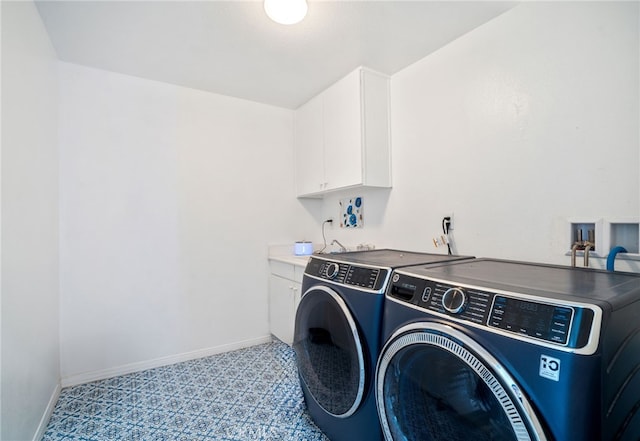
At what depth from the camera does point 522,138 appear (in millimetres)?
A: 1583

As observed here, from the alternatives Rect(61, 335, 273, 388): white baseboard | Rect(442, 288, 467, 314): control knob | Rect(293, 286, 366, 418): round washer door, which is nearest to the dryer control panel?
Rect(442, 288, 467, 314): control knob

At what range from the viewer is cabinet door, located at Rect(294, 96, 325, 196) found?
8.67 feet

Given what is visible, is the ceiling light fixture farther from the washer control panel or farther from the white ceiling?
the washer control panel

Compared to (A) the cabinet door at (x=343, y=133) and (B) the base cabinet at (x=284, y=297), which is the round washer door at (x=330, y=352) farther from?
(A) the cabinet door at (x=343, y=133)

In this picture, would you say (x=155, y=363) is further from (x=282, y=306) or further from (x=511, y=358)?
(x=511, y=358)

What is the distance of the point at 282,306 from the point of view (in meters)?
2.61

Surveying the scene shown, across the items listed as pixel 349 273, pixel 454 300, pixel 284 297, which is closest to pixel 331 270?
pixel 349 273

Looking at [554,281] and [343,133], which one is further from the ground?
[343,133]

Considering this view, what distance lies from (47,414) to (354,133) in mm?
2541

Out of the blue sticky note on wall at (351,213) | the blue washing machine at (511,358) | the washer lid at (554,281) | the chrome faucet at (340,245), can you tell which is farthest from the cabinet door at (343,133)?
the blue washing machine at (511,358)

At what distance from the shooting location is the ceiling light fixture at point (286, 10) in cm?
151

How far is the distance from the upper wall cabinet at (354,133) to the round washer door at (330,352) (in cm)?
104

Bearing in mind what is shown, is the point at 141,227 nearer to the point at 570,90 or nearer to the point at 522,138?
the point at 522,138

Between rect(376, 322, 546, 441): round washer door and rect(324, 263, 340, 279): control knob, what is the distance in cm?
A: 45
